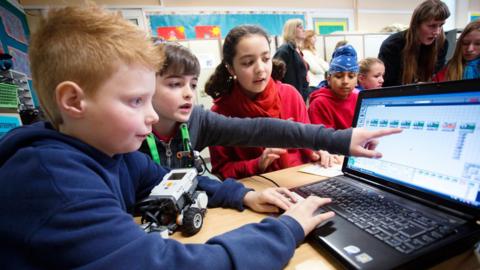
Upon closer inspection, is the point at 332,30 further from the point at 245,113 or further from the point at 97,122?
the point at 97,122

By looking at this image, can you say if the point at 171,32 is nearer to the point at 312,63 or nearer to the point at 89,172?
the point at 312,63

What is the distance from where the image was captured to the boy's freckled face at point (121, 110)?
41 centimetres

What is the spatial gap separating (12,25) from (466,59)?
4.30 m

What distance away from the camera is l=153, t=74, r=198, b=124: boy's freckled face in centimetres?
83

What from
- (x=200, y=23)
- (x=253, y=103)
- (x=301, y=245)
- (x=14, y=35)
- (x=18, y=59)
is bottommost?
(x=301, y=245)

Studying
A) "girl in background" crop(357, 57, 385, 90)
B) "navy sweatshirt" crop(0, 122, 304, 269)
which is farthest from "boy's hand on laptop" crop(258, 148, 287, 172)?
"girl in background" crop(357, 57, 385, 90)

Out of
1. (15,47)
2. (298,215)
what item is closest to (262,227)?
(298,215)

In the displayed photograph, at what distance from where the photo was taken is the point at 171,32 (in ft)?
12.8

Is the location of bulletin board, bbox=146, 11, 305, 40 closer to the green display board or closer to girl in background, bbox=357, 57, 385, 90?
the green display board

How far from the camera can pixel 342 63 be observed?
54.3 inches

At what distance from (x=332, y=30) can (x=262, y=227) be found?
5323 millimetres

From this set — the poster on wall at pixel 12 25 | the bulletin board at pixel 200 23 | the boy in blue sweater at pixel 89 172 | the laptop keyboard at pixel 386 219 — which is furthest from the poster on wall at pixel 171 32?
the laptop keyboard at pixel 386 219

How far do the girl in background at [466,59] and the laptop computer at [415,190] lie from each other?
5.85 ft

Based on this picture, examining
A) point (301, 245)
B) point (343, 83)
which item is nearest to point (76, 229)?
point (301, 245)
